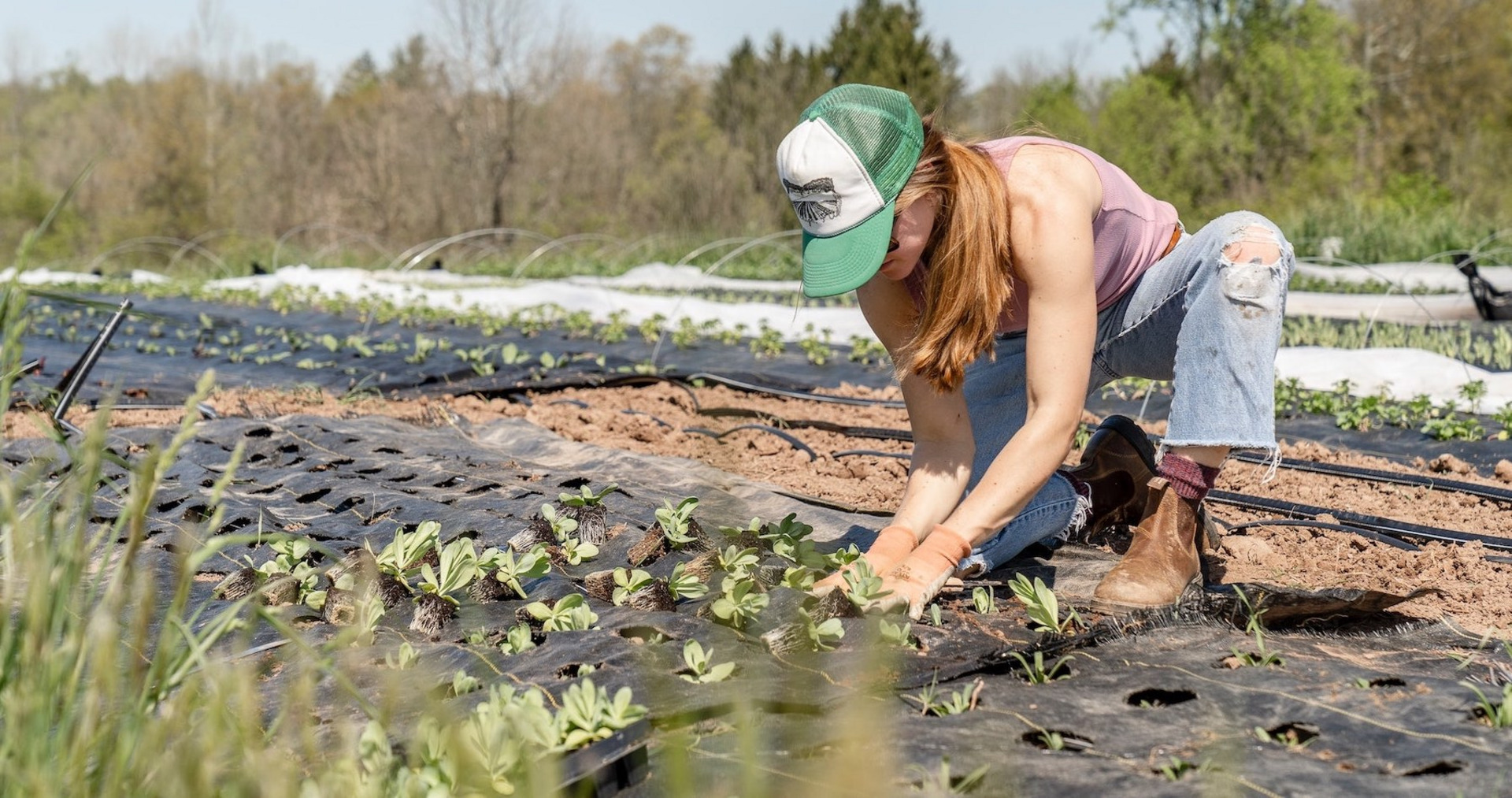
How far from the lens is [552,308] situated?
378 inches

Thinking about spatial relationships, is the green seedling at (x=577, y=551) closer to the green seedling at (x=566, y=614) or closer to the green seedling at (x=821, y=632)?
the green seedling at (x=566, y=614)

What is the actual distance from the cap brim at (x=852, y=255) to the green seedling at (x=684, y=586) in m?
0.56

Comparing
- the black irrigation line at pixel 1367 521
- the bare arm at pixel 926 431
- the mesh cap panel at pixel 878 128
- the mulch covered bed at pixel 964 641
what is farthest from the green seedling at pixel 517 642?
the black irrigation line at pixel 1367 521

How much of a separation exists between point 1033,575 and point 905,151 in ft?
3.17

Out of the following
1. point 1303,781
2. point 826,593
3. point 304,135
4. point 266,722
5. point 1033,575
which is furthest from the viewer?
point 304,135

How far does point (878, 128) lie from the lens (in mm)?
2078

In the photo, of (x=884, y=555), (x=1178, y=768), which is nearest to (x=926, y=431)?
(x=884, y=555)

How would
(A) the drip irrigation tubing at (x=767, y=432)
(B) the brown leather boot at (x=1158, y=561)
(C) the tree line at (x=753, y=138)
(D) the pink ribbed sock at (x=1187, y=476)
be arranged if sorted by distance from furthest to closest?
(C) the tree line at (x=753, y=138), (A) the drip irrigation tubing at (x=767, y=432), (D) the pink ribbed sock at (x=1187, y=476), (B) the brown leather boot at (x=1158, y=561)

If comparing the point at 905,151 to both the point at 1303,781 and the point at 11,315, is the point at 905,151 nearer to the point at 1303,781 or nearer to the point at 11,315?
the point at 1303,781

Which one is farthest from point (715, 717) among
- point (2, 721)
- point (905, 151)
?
point (905, 151)

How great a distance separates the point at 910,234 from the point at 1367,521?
1769 millimetres

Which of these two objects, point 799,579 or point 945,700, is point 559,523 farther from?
point 945,700

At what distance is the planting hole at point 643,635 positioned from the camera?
1968mm

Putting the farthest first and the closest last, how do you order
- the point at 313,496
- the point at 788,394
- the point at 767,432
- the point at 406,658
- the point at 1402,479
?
1. the point at 788,394
2. the point at 767,432
3. the point at 1402,479
4. the point at 313,496
5. the point at 406,658
